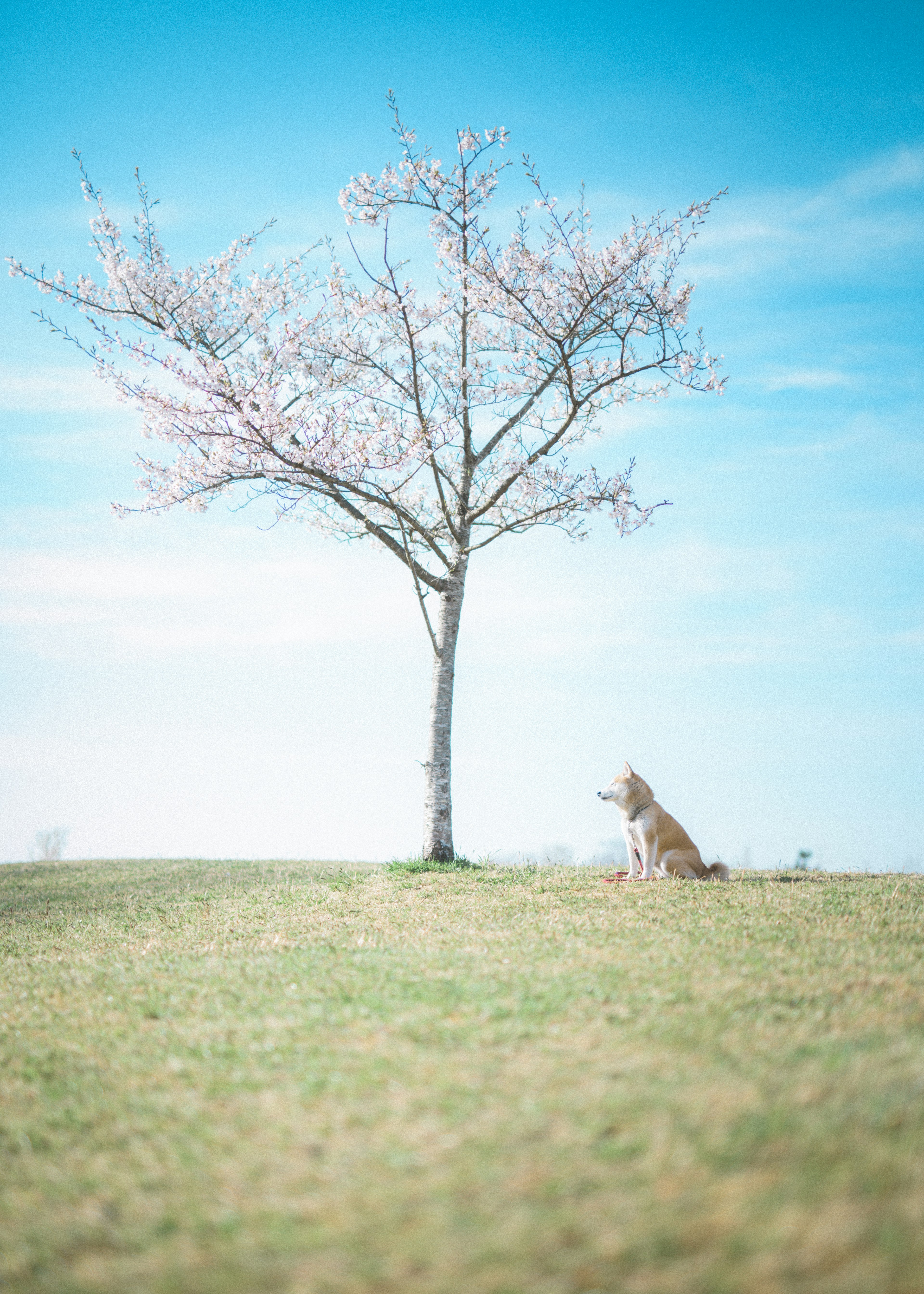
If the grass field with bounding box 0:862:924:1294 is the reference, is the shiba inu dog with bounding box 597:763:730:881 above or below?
above

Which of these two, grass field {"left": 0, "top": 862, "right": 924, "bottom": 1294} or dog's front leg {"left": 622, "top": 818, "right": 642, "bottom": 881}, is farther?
dog's front leg {"left": 622, "top": 818, "right": 642, "bottom": 881}

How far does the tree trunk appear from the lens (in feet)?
45.0

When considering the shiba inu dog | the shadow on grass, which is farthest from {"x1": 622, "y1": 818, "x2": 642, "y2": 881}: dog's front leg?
the shadow on grass

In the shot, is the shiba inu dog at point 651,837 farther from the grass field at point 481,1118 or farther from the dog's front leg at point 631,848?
the grass field at point 481,1118

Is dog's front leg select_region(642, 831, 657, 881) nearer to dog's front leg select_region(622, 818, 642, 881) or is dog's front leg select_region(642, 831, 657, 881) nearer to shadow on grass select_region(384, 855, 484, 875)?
dog's front leg select_region(622, 818, 642, 881)

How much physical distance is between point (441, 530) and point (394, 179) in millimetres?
5764

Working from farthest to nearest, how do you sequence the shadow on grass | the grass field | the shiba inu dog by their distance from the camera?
1. the shadow on grass
2. the shiba inu dog
3. the grass field

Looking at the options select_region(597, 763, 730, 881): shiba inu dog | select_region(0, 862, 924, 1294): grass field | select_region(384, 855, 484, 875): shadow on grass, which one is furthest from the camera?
select_region(384, 855, 484, 875): shadow on grass

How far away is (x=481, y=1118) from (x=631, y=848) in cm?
761

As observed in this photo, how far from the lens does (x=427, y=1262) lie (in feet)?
7.97

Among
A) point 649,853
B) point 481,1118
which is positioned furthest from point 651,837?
point 481,1118

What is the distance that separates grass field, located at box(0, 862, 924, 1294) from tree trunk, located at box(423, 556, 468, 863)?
22.4 feet

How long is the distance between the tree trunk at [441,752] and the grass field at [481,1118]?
268 inches

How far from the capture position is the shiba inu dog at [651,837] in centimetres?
1012
